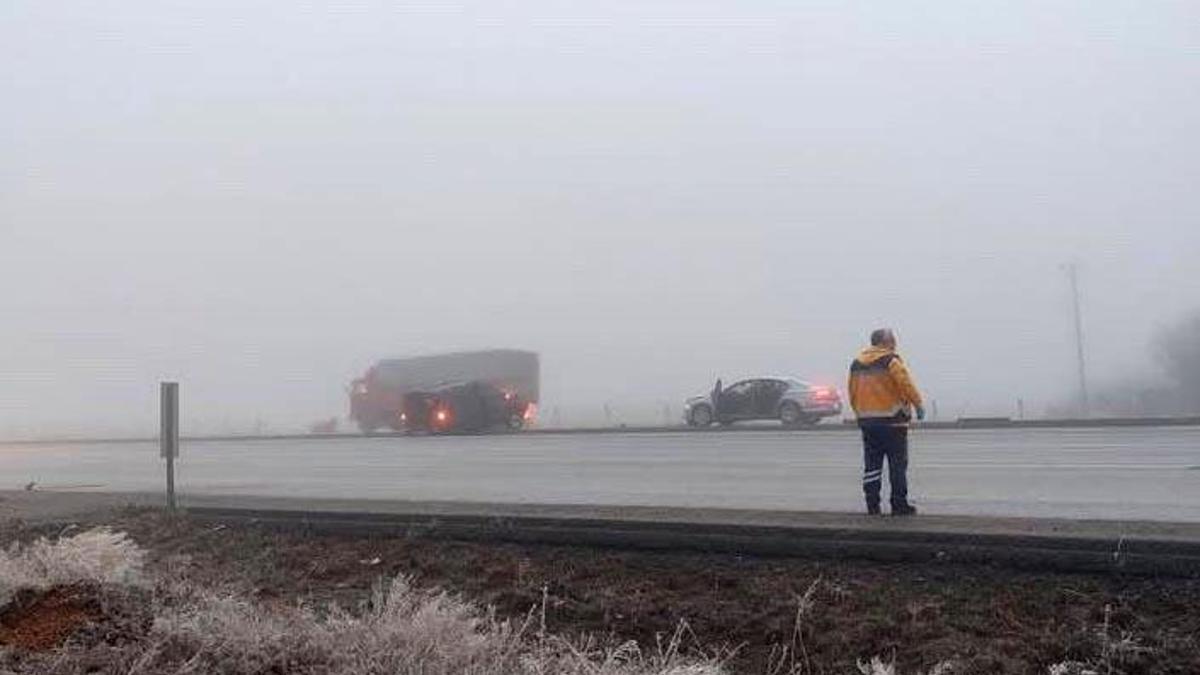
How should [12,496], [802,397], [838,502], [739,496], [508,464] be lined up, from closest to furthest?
[838,502], [739,496], [12,496], [508,464], [802,397]

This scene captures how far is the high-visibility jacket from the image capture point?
946 centimetres

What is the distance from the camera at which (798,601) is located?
657cm

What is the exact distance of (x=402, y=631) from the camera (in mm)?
5848

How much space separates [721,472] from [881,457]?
7.04m

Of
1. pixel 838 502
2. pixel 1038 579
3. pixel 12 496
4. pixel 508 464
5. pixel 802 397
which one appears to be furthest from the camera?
pixel 802 397

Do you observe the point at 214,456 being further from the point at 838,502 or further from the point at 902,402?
the point at 902,402

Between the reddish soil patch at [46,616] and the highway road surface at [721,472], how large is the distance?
17.5 feet

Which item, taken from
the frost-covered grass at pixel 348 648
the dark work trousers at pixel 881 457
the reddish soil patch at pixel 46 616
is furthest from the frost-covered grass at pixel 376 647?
the dark work trousers at pixel 881 457

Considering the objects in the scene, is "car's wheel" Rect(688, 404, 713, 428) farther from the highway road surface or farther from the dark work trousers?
the dark work trousers

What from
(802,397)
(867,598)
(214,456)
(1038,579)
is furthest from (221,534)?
(802,397)

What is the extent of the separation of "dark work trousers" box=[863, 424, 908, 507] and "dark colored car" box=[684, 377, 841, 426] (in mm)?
23867

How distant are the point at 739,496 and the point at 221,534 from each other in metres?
4.85

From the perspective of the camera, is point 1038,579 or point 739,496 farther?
point 739,496

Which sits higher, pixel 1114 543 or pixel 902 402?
pixel 902 402
